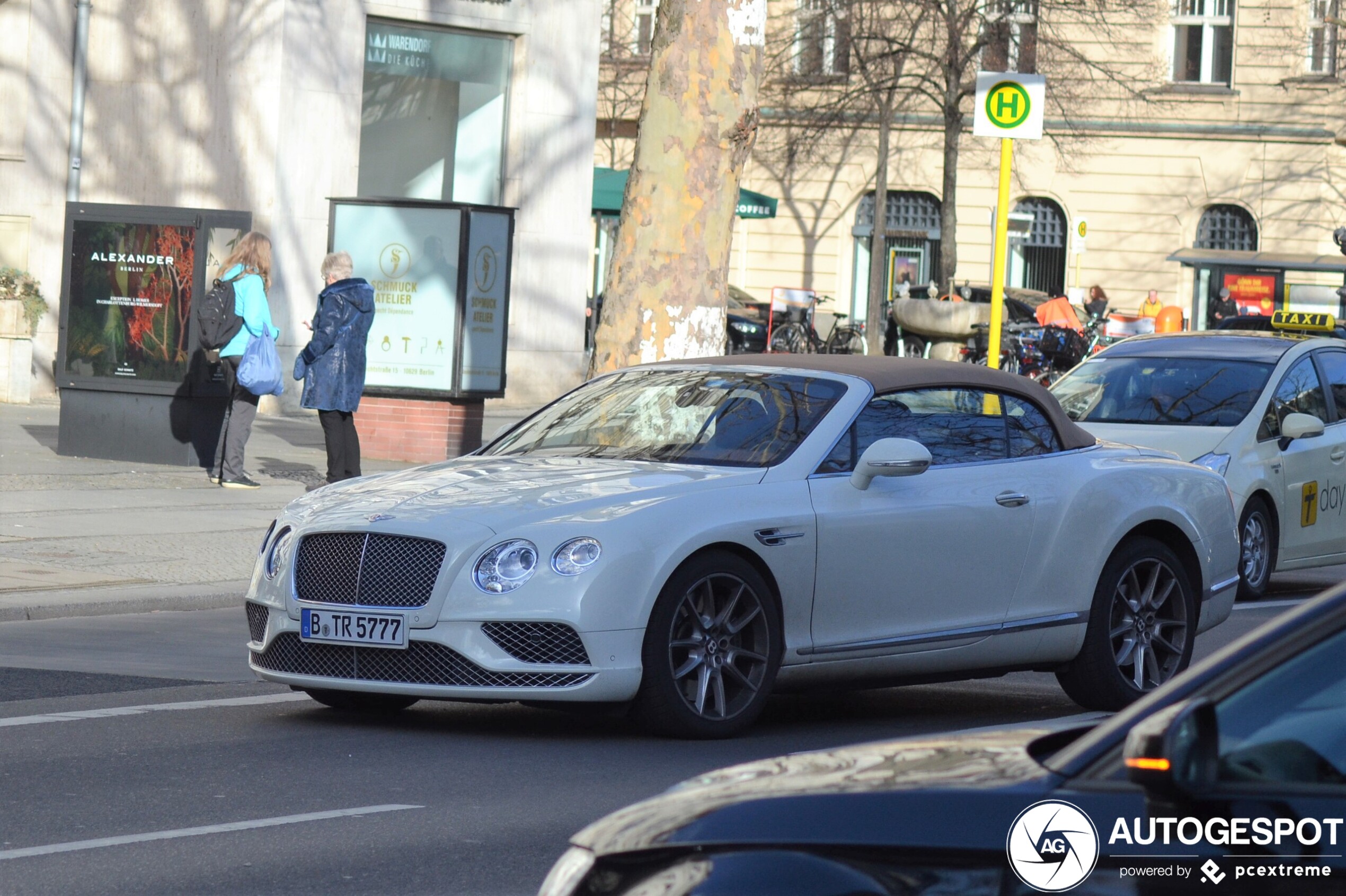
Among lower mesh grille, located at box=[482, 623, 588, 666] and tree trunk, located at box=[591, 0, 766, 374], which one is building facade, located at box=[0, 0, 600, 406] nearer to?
tree trunk, located at box=[591, 0, 766, 374]

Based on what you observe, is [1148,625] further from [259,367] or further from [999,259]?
[259,367]

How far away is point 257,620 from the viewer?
775cm

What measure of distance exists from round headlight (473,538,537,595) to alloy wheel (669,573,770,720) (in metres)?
0.54

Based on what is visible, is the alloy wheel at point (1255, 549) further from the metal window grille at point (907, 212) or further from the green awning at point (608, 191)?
the metal window grille at point (907, 212)

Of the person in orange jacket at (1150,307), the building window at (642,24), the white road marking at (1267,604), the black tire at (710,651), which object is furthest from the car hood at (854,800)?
the building window at (642,24)

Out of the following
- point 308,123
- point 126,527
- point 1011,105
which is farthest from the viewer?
point 308,123

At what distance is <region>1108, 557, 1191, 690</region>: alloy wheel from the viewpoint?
8.58 meters

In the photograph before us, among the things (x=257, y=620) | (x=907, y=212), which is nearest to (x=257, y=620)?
(x=257, y=620)

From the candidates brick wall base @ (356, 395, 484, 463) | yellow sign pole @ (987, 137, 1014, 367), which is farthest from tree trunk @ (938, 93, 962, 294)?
yellow sign pole @ (987, 137, 1014, 367)

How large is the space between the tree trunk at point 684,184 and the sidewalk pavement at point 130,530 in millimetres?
2932

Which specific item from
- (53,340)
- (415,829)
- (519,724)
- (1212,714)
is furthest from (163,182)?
(1212,714)

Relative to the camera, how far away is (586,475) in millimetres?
7664

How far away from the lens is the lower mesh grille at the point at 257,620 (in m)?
7.68

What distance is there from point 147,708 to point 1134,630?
13.1ft
